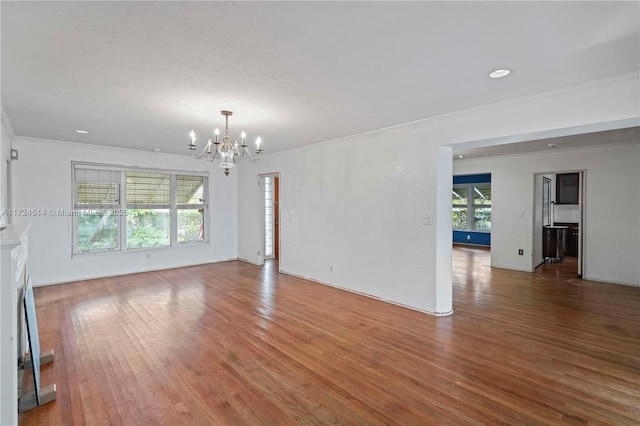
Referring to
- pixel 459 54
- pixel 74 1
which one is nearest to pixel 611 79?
pixel 459 54

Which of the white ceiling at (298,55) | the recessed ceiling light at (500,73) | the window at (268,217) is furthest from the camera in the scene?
the window at (268,217)

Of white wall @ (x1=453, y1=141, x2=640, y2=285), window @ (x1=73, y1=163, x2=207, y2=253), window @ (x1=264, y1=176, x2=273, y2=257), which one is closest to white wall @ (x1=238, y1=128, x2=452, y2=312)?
window @ (x1=264, y1=176, x2=273, y2=257)

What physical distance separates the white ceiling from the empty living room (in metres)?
0.02

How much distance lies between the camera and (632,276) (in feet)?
17.1

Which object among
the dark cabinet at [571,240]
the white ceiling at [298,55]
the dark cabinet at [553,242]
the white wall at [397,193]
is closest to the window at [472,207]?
the dark cabinet at [571,240]

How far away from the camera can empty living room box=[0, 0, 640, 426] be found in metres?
1.98

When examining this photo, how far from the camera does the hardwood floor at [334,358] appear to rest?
6.88ft

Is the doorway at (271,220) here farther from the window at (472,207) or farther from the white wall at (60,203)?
the window at (472,207)

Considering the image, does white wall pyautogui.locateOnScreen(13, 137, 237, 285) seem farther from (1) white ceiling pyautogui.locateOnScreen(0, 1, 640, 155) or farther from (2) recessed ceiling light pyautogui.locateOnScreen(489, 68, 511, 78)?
(2) recessed ceiling light pyautogui.locateOnScreen(489, 68, 511, 78)

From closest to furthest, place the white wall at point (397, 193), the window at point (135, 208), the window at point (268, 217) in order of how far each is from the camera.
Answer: the white wall at point (397, 193) < the window at point (135, 208) < the window at point (268, 217)

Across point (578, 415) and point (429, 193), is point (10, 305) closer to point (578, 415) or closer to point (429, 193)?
point (578, 415)

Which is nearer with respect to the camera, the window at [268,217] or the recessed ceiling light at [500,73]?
the recessed ceiling light at [500,73]

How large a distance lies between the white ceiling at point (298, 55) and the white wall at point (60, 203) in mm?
1813

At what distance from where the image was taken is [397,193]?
4.30 m
